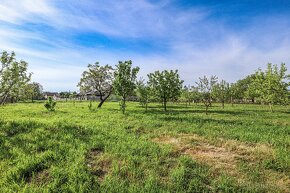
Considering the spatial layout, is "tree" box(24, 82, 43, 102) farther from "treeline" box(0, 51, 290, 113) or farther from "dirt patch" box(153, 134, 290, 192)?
"dirt patch" box(153, 134, 290, 192)

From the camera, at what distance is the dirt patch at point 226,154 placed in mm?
7258

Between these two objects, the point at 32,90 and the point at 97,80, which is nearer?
the point at 32,90

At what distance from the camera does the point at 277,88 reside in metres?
26.5

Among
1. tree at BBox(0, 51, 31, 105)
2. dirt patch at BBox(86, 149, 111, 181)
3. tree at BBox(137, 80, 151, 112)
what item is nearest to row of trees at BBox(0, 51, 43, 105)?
tree at BBox(0, 51, 31, 105)

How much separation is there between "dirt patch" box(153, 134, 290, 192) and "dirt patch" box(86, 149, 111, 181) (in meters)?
3.13

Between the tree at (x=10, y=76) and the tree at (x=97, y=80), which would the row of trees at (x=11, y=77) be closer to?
the tree at (x=10, y=76)

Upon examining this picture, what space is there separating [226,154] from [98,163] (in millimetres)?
5652

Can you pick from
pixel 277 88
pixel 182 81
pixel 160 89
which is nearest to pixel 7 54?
pixel 160 89

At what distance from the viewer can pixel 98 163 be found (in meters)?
8.14

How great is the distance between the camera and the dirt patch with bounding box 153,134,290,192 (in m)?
7.26

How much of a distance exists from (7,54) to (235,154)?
51.7 ft

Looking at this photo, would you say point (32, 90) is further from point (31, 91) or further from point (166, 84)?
point (166, 84)

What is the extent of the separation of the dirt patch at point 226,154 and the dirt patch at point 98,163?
313 centimetres

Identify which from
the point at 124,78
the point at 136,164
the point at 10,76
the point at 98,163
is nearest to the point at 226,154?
the point at 136,164
